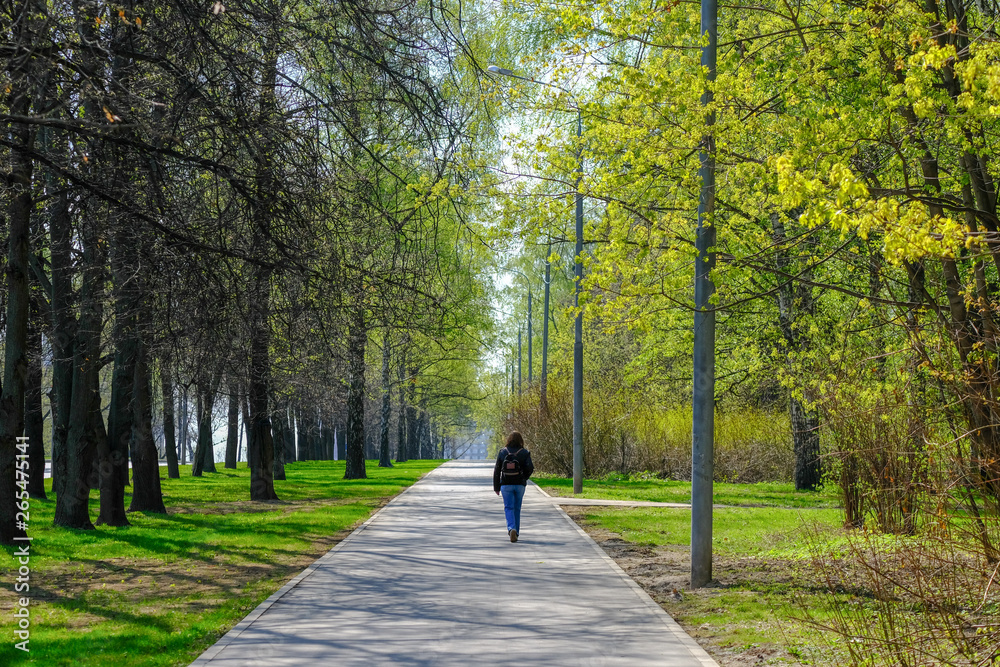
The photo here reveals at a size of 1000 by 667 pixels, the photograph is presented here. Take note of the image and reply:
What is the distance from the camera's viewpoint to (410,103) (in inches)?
308

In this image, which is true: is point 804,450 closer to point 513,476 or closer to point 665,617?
point 513,476

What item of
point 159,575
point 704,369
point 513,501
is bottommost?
point 159,575

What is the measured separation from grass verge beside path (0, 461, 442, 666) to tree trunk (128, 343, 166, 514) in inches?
21.8

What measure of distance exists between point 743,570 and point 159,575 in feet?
23.0

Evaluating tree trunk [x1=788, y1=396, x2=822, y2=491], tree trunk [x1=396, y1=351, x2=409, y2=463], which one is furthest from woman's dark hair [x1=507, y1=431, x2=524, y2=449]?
tree trunk [x1=396, y1=351, x2=409, y2=463]

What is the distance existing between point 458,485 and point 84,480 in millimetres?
15557

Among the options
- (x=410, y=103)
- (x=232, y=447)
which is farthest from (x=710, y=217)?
(x=232, y=447)

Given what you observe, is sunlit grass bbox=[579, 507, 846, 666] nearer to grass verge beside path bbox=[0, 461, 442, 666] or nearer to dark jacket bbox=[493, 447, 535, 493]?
dark jacket bbox=[493, 447, 535, 493]

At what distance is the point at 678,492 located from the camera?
84.9 feet

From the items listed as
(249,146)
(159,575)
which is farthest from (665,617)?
(159,575)

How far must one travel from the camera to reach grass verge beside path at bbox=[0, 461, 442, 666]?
756cm

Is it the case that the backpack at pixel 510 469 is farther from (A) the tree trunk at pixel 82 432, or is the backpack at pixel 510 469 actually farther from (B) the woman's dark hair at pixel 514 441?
(A) the tree trunk at pixel 82 432

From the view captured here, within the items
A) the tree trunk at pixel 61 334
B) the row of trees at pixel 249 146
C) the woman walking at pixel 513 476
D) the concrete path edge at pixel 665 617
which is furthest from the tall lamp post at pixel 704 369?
the tree trunk at pixel 61 334

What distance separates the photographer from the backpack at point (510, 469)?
47.3 feet
